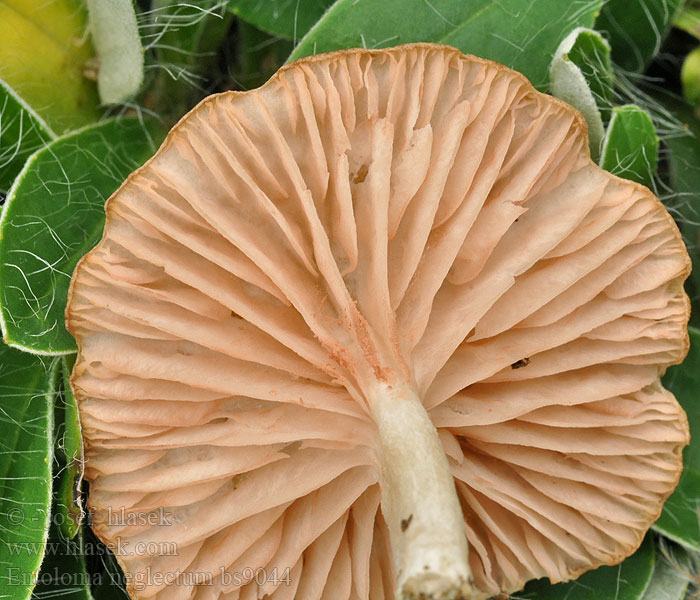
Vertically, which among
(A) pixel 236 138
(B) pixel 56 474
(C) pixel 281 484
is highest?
(A) pixel 236 138

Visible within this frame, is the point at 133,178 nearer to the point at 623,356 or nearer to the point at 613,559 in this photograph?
the point at 623,356

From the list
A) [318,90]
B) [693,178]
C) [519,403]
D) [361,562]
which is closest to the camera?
[318,90]

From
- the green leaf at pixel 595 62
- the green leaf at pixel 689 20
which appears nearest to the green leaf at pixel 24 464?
the green leaf at pixel 595 62

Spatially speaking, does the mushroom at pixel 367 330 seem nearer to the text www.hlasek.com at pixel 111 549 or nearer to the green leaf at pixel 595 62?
the text www.hlasek.com at pixel 111 549

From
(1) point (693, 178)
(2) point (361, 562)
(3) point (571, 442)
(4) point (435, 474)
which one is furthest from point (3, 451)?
(1) point (693, 178)

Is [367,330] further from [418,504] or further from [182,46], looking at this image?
[182,46]

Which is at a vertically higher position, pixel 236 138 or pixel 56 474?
pixel 236 138

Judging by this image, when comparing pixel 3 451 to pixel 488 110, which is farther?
pixel 3 451
